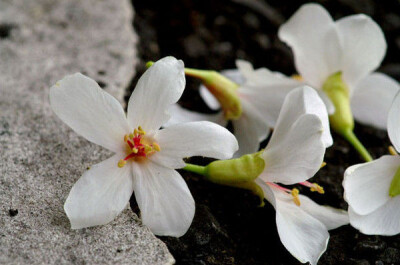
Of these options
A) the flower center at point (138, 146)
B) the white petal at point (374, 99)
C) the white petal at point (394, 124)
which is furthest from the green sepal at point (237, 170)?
the white petal at point (374, 99)

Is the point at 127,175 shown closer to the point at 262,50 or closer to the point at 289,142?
the point at 289,142

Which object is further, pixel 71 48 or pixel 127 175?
pixel 71 48

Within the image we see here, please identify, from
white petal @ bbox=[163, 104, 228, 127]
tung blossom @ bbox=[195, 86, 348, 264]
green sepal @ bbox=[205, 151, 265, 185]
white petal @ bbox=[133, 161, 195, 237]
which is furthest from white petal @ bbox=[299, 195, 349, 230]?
white petal @ bbox=[163, 104, 228, 127]

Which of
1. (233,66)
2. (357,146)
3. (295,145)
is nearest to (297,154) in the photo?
(295,145)

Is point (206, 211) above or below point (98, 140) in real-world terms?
below

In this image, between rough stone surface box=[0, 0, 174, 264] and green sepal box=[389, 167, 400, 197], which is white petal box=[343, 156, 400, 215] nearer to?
green sepal box=[389, 167, 400, 197]

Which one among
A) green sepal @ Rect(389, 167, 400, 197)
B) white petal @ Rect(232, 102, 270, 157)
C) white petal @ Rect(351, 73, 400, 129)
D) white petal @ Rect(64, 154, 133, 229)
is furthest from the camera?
white petal @ Rect(351, 73, 400, 129)

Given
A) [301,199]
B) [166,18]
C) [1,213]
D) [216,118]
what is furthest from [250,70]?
[1,213]

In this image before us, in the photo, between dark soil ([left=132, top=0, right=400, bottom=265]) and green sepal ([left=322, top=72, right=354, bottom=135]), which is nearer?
dark soil ([left=132, top=0, right=400, bottom=265])
